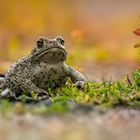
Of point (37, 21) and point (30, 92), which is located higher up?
point (37, 21)

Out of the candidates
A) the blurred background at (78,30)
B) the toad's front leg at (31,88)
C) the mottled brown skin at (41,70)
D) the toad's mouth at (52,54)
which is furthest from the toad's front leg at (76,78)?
the blurred background at (78,30)

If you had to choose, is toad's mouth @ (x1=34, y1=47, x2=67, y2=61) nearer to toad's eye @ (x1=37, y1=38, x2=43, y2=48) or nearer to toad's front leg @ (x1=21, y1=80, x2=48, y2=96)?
toad's eye @ (x1=37, y1=38, x2=43, y2=48)

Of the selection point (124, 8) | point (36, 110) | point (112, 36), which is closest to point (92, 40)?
point (112, 36)

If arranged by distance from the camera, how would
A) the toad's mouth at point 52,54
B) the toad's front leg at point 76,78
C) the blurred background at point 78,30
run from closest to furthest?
the toad's mouth at point 52,54 → the toad's front leg at point 76,78 → the blurred background at point 78,30

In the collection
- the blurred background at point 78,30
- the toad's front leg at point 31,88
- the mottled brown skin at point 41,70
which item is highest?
the blurred background at point 78,30

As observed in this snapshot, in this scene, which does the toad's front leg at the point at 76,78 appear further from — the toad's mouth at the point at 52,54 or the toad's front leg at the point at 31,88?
the toad's front leg at the point at 31,88

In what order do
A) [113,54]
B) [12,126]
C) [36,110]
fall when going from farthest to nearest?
1. [113,54]
2. [36,110]
3. [12,126]

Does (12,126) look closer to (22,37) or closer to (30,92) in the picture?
(30,92)
